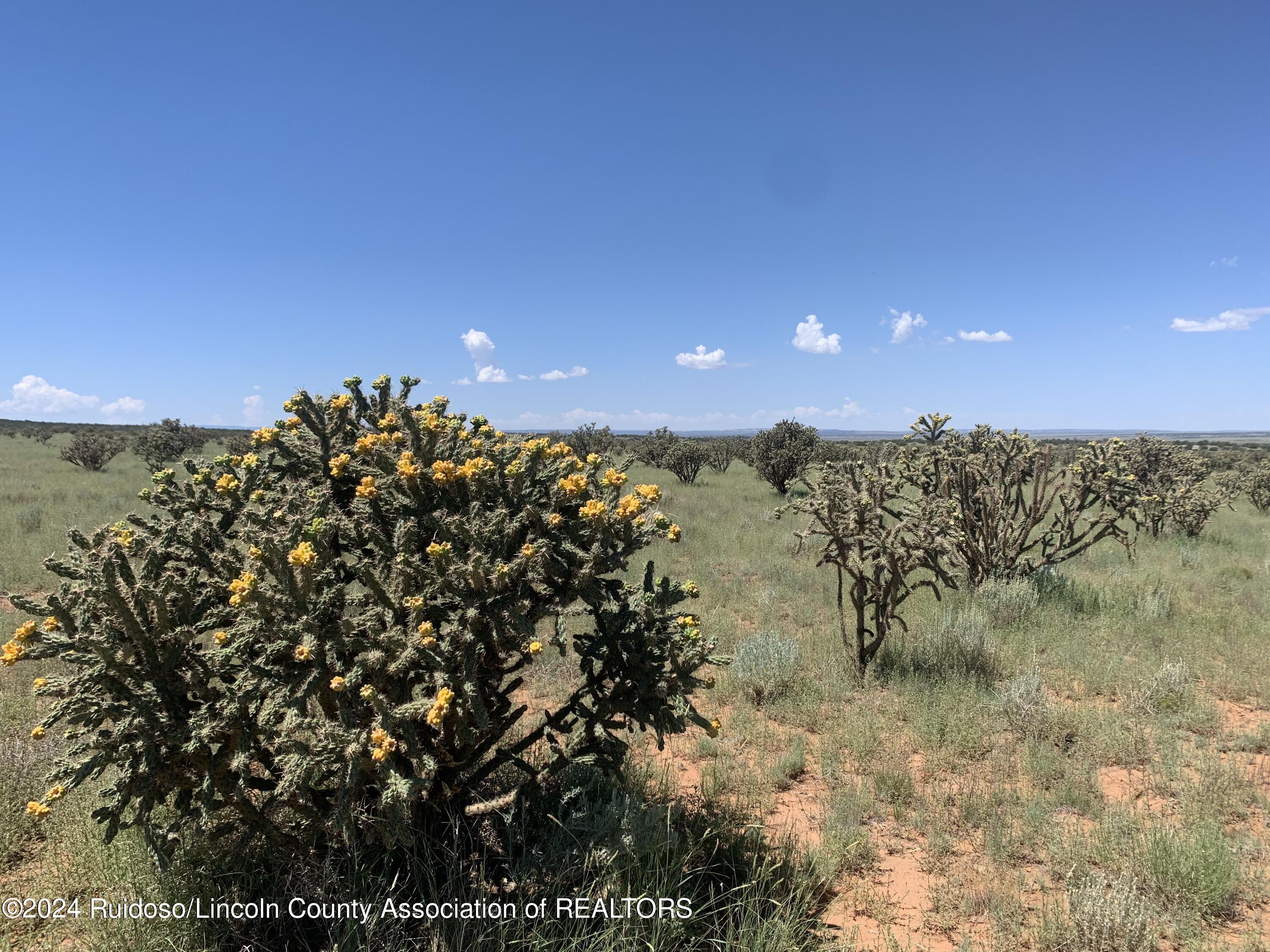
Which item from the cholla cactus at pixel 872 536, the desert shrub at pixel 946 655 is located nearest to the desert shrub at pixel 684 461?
the desert shrub at pixel 946 655

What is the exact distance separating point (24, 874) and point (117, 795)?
132 centimetres

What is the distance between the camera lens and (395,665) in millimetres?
2391

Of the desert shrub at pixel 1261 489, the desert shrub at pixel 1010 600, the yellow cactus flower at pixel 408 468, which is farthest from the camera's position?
the desert shrub at pixel 1261 489

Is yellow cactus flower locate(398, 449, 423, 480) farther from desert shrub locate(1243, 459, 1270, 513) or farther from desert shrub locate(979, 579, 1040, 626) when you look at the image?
desert shrub locate(1243, 459, 1270, 513)

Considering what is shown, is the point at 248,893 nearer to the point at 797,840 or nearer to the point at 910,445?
the point at 797,840

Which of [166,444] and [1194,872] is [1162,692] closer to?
[1194,872]

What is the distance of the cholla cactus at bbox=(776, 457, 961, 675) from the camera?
18.9ft

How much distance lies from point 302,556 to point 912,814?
13.2 ft

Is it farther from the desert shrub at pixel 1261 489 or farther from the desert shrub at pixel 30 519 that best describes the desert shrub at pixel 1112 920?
the desert shrub at pixel 1261 489

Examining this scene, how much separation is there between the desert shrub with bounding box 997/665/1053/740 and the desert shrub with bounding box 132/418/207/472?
28.4 meters

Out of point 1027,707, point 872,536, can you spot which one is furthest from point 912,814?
point 872,536

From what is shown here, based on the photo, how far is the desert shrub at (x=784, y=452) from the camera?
2177 centimetres

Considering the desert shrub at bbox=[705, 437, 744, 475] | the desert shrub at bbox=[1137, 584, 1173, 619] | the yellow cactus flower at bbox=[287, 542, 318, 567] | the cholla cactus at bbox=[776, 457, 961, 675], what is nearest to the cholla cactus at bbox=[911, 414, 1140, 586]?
the desert shrub at bbox=[1137, 584, 1173, 619]

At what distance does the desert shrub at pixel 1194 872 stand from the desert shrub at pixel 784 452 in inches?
700
